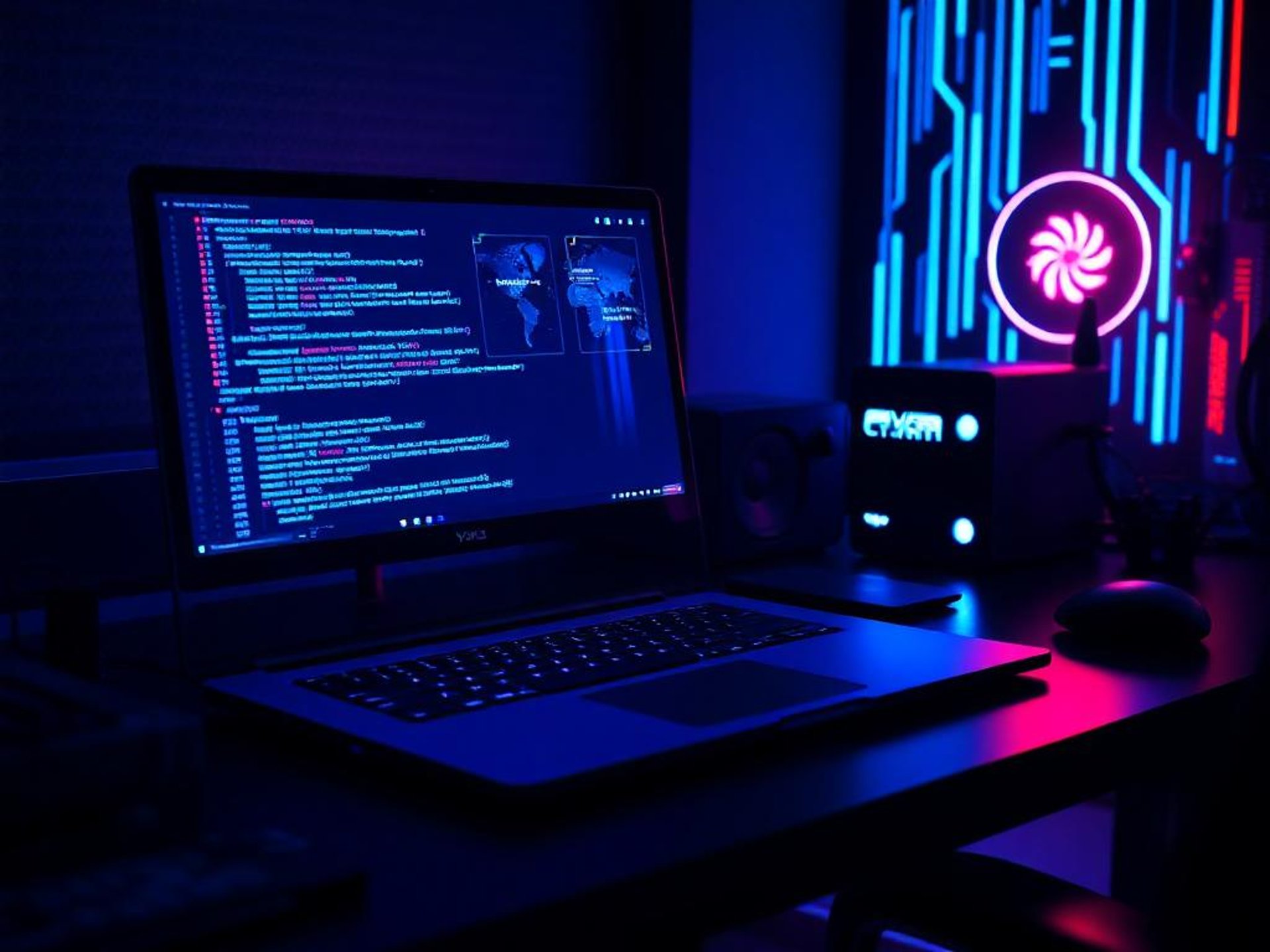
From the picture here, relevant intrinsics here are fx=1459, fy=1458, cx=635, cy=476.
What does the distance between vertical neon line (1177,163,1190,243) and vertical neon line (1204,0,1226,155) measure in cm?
4

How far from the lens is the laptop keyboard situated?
96cm

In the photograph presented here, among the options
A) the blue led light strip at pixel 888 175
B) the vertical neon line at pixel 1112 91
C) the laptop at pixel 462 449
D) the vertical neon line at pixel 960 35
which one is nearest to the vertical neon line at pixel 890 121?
the blue led light strip at pixel 888 175

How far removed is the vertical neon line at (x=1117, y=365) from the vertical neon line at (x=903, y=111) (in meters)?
0.41

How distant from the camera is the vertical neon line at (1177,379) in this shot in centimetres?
199

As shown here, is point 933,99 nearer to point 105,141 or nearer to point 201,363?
point 105,141

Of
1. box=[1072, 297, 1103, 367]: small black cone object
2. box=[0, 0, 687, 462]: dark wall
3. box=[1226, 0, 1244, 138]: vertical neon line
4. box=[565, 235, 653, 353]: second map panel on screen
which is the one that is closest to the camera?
box=[565, 235, 653, 353]: second map panel on screen

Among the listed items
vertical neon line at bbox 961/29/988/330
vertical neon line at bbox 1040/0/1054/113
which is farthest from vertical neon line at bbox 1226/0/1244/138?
vertical neon line at bbox 961/29/988/330

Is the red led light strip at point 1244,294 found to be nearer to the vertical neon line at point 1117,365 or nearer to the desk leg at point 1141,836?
the vertical neon line at point 1117,365

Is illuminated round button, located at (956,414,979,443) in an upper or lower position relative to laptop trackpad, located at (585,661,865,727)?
upper

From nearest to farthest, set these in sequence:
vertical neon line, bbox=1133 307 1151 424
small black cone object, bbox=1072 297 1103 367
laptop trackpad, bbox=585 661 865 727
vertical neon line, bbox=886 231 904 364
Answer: laptop trackpad, bbox=585 661 865 727, small black cone object, bbox=1072 297 1103 367, vertical neon line, bbox=1133 307 1151 424, vertical neon line, bbox=886 231 904 364

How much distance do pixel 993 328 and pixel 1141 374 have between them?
0.23m

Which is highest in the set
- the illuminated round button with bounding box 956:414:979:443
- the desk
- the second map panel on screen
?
the second map panel on screen

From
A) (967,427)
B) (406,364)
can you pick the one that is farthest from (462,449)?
(967,427)

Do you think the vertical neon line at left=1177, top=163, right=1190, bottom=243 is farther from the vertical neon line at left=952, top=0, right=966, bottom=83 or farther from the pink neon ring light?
the vertical neon line at left=952, top=0, right=966, bottom=83
